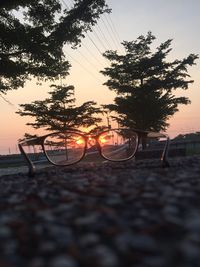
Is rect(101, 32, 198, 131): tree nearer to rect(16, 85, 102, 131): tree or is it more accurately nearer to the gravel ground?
rect(16, 85, 102, 131): tree

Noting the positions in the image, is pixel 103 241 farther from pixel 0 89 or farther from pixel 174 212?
pixel 0 89

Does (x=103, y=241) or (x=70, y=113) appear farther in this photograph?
(x=70, y=113)

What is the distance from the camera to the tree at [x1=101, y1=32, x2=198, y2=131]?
2115 inches

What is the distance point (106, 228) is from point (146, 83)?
52.1 m

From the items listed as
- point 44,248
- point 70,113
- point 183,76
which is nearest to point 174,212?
point 44,248

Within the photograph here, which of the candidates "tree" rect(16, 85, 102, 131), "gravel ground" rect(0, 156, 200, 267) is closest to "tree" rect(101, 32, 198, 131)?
"tree" rect(16, 85, 102, 131)

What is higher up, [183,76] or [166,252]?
[183,76]

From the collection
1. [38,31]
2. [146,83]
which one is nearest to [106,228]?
[38,31]

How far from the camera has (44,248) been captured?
9.80 feet

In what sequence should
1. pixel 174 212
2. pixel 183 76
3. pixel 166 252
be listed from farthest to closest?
pixel 183 76 < pixel 174 212 < pixel 166 252

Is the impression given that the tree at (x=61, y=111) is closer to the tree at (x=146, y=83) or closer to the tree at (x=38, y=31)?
the tree at (x=146, y=83)

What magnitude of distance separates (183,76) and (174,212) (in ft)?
169

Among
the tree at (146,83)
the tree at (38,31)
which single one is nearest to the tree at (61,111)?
the tree at (146,83)

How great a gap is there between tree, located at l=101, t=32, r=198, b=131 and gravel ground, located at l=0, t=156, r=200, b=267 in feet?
161
